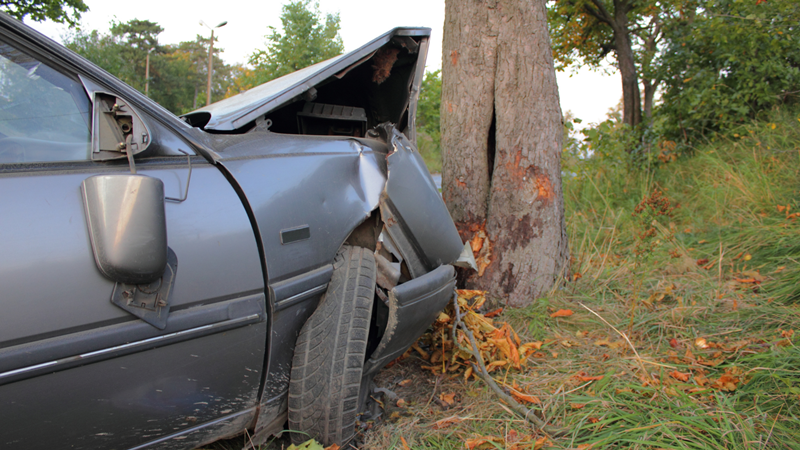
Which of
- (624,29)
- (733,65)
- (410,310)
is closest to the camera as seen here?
(410,310)

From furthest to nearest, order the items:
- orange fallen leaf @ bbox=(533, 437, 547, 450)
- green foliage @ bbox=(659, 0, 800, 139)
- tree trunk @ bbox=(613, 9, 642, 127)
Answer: tree trunk @ bbox=(613, 9, 642, 127) < green foliage @ bbox=(659, 0, 800, 139) < orange fallen leaf @ bbox=(533, 437, 547, 450)

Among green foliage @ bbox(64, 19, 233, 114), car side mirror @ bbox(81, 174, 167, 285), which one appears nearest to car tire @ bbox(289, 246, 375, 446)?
car side mirror @ bbox(81, 174, 167, 285)

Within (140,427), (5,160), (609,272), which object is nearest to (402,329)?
(140,427)

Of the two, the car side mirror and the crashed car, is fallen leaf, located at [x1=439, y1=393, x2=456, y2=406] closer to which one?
the crashed car

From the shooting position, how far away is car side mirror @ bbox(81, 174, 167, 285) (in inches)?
48.3

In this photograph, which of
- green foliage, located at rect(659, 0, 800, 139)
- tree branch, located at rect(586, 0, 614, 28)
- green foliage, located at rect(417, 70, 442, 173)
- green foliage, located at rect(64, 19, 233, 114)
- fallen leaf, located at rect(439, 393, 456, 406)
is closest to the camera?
fallen leaf, located at rect(439, 393, 456, 406)

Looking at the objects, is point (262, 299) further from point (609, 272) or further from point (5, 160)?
point (609, 272)

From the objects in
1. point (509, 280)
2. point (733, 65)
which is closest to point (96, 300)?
point (509, 280)

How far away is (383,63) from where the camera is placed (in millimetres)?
2385

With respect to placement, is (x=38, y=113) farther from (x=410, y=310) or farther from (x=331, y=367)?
(x=410, y=310)

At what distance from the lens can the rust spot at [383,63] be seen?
7.71ft

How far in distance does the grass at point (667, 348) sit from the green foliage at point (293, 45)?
17.6 metres

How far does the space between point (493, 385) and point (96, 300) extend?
167 cm

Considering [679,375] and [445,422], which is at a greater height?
[679,375]
